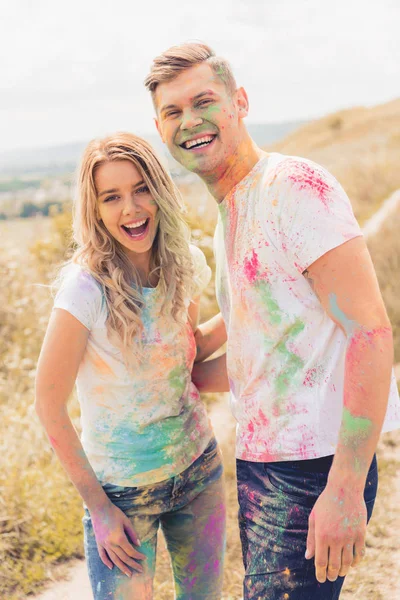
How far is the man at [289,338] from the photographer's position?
1.61 m

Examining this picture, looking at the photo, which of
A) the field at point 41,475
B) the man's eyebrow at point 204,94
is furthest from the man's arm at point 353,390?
the field at point 41,475

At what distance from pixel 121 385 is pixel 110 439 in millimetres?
187

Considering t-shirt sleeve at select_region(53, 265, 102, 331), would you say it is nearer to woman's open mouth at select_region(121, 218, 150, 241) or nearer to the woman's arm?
the woman's arm

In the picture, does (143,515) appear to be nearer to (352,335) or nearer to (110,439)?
(110,439)

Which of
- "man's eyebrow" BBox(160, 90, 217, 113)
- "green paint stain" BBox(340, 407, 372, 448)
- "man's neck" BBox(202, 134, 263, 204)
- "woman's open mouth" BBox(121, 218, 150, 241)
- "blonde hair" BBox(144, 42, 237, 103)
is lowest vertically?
"green paint stain" BBox(340, 407, 372, 448)

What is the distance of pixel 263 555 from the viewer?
179cm

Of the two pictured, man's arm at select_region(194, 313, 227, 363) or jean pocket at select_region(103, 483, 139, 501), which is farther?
man's arm at select_region(194, 313, 227, 363)

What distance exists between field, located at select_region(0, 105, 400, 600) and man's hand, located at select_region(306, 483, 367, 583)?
1.15 meters

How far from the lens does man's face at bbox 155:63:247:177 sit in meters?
1.94

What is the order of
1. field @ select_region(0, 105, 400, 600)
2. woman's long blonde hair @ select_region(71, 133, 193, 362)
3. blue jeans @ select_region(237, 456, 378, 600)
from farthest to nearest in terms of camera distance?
field @ select_region(0, 105, 400, 600)
woman's long blonde hair @ select_region(71, 133, 193, 362)
blue jeans @ select_region(237, 456, 378, 600)

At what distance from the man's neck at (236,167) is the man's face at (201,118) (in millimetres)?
10

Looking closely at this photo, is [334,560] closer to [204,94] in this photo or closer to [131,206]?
[131,206]

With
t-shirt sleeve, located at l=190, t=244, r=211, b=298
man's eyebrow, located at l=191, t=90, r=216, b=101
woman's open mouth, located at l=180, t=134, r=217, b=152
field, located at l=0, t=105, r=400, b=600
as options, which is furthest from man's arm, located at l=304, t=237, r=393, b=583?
field, located at l=0, t=105, r=400, b=600

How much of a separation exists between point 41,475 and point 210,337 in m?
2.15
